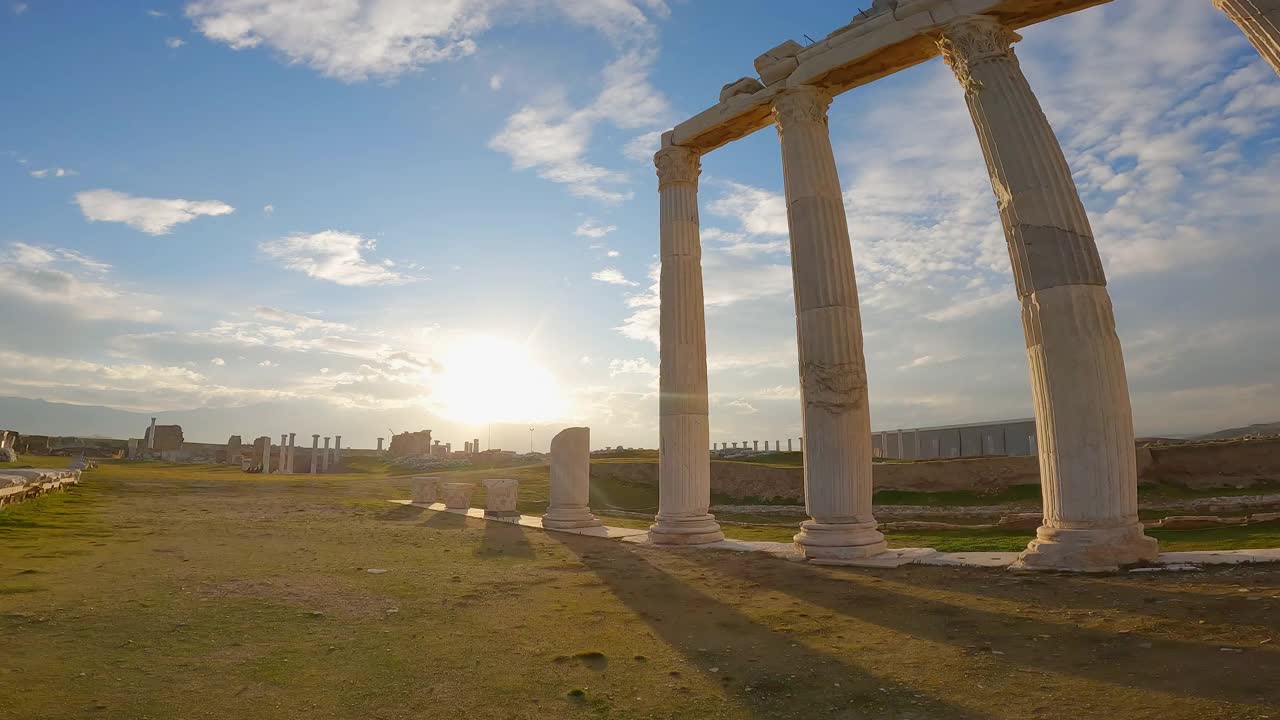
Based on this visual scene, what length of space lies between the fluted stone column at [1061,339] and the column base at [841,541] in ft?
7.39

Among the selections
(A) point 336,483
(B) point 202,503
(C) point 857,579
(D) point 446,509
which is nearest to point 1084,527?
(C) point 857,579

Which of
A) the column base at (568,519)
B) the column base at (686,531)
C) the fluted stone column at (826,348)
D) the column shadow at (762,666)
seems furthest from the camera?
the column base at (568,519)

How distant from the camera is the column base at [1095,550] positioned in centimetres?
834

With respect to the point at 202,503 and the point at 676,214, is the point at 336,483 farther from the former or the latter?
the point at 676,214

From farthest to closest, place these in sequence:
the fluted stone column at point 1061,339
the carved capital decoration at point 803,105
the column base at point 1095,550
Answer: the carved capital decoration at point 803,105 → the fluted stone column at point 1061,339 → the column base at point 1095,550

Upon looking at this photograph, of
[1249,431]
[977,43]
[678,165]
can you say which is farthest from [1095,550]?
[1249,431]

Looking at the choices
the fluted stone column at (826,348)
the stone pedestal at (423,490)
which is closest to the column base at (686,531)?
the fluted stone column at (826,348)

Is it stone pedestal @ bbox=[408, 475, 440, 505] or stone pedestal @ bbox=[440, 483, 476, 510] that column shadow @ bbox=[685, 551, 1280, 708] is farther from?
stone pedestal @ bbox=[408, 475, 440, 505]

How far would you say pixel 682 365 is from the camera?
14.6 m

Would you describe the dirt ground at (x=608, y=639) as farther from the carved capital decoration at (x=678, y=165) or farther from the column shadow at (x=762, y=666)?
the carved capital decoration at (x=678, y=165)

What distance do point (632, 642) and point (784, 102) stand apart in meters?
10.1

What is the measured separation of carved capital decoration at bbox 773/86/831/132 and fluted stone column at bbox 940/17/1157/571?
9.47ft

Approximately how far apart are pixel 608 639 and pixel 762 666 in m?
1.54

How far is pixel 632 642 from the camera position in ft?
20.3
